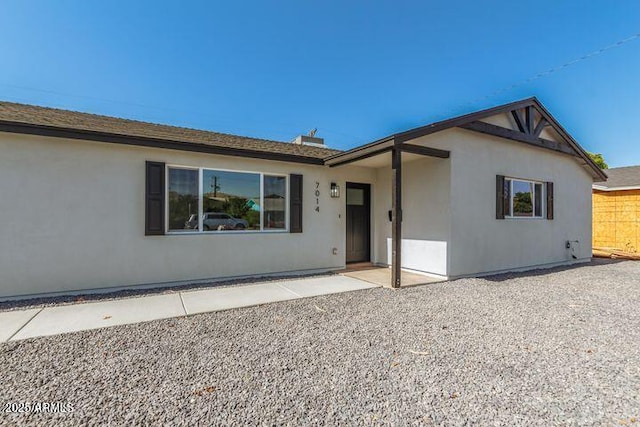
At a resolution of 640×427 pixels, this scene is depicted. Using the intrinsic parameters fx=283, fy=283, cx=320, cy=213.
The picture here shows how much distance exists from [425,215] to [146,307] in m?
6.24

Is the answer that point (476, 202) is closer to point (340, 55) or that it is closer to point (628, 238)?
point (340, 55)

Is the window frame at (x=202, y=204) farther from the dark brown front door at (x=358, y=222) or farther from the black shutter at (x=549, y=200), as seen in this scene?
the black shutter at (x=549, y=200)

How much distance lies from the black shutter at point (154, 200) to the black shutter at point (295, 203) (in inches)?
111

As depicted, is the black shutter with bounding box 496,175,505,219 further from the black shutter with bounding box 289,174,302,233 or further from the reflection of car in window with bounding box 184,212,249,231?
the reflection of car in window with bounding box 184,212,249,231

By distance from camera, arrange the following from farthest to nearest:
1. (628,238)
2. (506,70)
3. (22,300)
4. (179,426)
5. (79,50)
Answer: (628,238)
(506,70)
(79,50)
(22,300)
(179,426)

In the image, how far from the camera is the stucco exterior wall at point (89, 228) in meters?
4.80

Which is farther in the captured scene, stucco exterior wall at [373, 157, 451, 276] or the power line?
the power line

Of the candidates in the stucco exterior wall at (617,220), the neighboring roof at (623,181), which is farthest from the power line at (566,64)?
the stucco exterior wall at (617,220)

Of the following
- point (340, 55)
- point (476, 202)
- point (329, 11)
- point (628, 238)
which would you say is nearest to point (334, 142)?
point (340, 55)

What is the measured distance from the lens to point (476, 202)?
23.4ft

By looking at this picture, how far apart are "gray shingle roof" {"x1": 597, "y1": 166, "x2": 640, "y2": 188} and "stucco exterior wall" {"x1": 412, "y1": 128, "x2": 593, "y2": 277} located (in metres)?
5.77

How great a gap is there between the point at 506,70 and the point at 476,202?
6.66m

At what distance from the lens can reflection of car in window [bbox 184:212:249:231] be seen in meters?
6.12

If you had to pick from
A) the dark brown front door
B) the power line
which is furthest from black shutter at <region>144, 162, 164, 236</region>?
the power line
